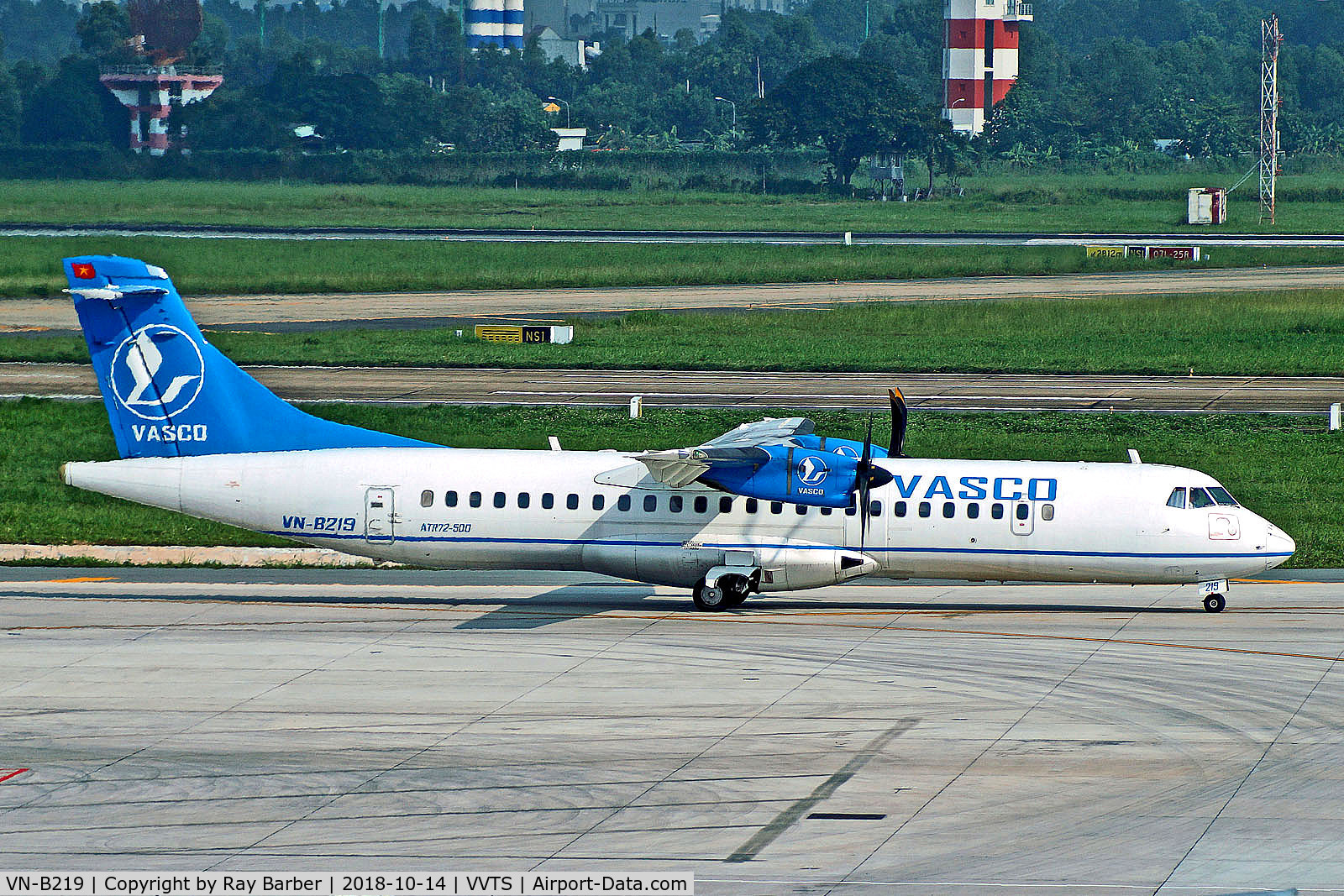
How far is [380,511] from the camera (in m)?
33.7

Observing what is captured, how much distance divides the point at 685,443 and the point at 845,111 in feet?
399

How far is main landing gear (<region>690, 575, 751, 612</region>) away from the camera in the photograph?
1325 inches

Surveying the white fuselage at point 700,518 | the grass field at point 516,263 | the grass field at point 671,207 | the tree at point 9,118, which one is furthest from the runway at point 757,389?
the tree at point 9,118

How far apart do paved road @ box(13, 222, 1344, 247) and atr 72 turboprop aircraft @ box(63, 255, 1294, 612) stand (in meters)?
82.2

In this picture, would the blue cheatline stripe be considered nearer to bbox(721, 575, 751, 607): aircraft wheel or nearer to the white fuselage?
the white fuselage

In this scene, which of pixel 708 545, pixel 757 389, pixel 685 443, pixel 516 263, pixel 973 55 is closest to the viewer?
pixel 708 545

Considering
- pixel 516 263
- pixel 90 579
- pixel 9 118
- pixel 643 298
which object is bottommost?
pixel 90 579

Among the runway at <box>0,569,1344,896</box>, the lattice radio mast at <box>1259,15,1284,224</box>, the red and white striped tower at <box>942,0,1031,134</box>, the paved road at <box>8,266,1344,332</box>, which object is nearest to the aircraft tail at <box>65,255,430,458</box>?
the runway at <box>0,569,1344,896</box>

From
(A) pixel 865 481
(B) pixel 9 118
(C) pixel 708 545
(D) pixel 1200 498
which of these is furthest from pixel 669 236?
(B) pixel 9 118

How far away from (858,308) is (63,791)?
6573cm

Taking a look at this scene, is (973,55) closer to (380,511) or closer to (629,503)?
(629,503)

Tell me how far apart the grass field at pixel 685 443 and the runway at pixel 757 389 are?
271 cm

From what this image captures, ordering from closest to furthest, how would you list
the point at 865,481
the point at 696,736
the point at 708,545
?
the point at 696,736, the point at 865,481, the point at 708,545

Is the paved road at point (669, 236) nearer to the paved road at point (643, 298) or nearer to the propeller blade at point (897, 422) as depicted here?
the paved road at point (643, 298)
